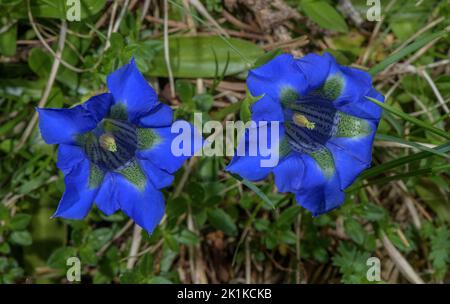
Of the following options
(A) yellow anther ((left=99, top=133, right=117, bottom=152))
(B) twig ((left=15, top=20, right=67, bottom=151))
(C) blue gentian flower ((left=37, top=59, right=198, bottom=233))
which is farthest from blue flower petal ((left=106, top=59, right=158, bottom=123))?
(B) twig ((left=15, top=20, right=67, bottom=151))

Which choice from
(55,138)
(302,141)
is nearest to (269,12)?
(302,141)

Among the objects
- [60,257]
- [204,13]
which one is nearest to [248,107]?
[204,13]

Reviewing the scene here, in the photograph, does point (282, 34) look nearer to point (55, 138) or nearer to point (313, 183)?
point (313, 183)

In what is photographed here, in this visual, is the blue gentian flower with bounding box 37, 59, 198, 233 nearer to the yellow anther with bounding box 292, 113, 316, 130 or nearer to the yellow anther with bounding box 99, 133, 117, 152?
the yellow anther with bounding box 99, 133, 117, 152

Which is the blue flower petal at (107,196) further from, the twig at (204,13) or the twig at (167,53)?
the twig at (204,13)

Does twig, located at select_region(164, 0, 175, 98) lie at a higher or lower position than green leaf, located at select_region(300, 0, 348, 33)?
lower
